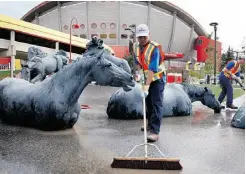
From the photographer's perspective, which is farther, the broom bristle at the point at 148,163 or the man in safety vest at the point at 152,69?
the man in safety vest at the point at 152,69

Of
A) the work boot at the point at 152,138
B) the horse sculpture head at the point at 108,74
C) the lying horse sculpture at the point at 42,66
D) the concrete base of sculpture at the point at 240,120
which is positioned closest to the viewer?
the work boot at the point at 152,138

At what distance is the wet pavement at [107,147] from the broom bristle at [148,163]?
2.6 inches

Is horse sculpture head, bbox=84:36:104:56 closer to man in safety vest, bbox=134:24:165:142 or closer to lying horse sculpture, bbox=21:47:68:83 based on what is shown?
man in safety vest, bbox=134:24:165:142

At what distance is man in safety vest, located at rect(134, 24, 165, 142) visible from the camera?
16.1ft

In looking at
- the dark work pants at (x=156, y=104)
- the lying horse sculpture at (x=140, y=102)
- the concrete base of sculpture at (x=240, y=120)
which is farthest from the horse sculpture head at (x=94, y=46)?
the concrete base of sculpture at (x=240, y=120)

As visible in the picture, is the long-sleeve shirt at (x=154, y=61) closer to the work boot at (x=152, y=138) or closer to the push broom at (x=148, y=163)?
the work boot at (x=152, y=138)

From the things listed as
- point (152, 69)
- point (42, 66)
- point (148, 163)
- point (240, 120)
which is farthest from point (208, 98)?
point (148, 163)

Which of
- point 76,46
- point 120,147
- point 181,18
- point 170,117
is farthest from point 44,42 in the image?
point 181,18

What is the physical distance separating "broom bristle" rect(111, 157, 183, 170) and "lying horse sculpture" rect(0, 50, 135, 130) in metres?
1.89

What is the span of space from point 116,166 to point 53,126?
2.27 m

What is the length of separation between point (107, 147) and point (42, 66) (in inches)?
275

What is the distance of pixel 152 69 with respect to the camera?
492 cm

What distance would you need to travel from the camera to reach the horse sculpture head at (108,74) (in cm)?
509

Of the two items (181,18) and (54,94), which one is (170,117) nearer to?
(54,94)
